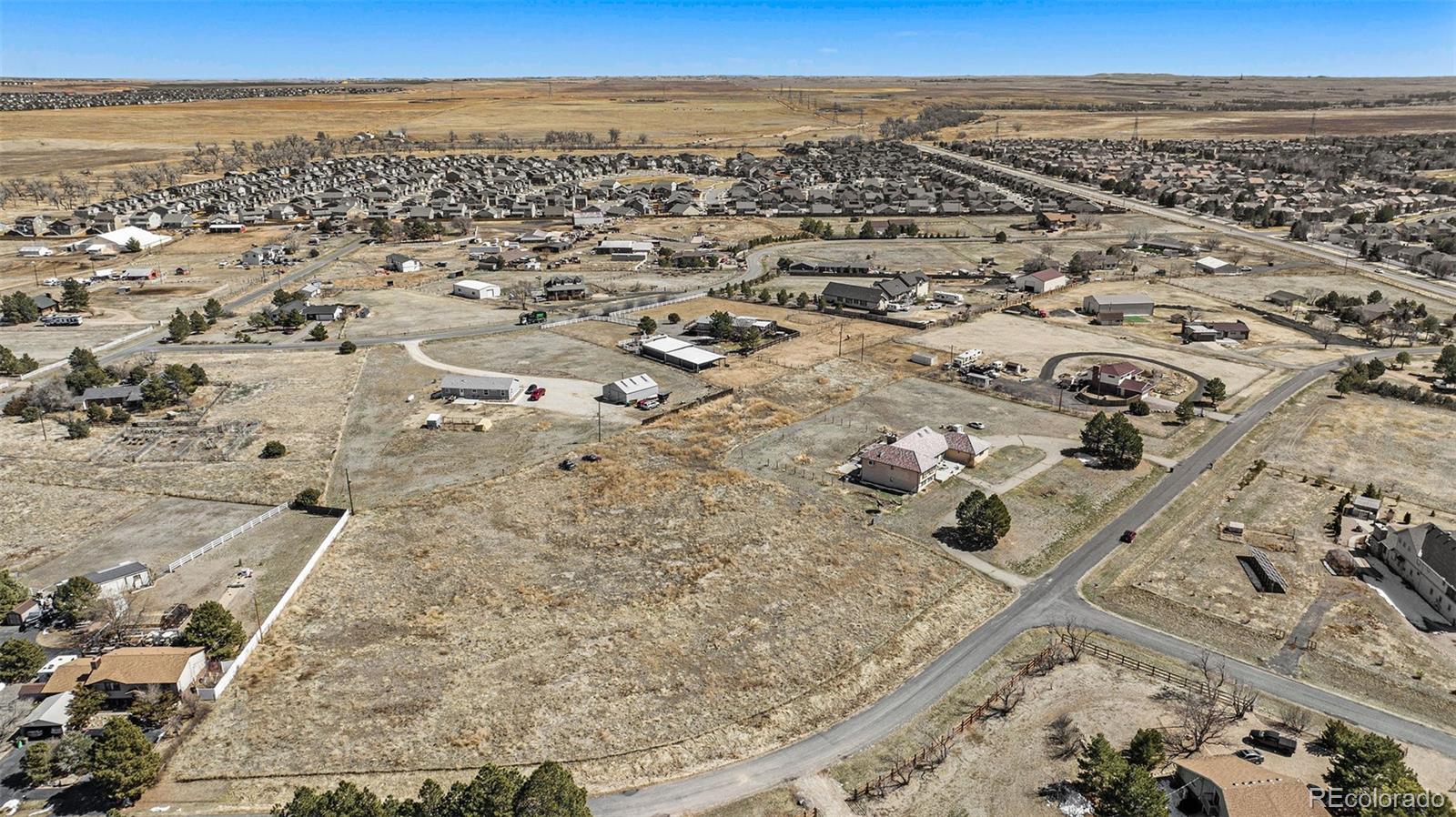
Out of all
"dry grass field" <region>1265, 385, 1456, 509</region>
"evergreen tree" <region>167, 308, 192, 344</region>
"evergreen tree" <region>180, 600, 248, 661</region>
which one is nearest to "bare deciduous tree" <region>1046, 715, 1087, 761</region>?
"dry grass field" <region>1265, 385, 1456, 509</region>

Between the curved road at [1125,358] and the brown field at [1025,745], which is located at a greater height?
the curved road at [1125,358]

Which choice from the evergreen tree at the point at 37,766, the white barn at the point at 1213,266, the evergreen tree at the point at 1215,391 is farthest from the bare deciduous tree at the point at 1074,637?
the white barn at the point at 1213,266

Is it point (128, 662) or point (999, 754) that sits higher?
point (128, 662)

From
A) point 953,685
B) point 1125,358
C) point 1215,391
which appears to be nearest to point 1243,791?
point 953,685

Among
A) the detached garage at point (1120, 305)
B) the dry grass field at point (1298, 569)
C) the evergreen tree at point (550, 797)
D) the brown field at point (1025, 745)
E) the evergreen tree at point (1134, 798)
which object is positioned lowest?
the brown field at point (1025, 745)

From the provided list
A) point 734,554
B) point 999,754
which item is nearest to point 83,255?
point 734,554

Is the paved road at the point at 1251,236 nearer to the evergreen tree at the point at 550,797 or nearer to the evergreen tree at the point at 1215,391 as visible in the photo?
the evergreen tree at the point at 1215,391

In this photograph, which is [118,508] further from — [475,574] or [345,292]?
[345,292]
